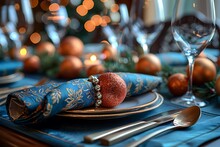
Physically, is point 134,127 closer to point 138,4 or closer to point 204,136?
point 204,136

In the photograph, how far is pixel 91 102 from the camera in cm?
61

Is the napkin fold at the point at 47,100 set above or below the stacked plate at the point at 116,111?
above

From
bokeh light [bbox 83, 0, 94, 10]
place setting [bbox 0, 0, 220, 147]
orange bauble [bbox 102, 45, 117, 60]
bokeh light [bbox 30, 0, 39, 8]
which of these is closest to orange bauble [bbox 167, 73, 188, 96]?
place setting [bbox 0, 0, 220, 147]

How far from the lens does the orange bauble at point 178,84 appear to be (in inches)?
31.5

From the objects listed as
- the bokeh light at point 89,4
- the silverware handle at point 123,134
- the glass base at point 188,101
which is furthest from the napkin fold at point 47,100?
the bokeh light at point 89,4

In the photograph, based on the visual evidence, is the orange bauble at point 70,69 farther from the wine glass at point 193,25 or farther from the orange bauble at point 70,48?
the wine glass at point 193,25

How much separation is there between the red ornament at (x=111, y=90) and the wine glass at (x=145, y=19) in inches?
13.8

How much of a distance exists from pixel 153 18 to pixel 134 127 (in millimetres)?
480

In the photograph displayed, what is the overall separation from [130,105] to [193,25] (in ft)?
0.72

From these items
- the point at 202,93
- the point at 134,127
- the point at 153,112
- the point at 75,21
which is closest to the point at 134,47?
the point at 202,93

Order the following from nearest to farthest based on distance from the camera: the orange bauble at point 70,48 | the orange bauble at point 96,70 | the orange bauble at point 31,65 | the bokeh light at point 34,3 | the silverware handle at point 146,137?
1. the silverware handle at point 146,137
2. the orange bauble at point 96,70
3. the orange bauble at point 31,65
4. the orange bauble at point 70,48
5. the bokeh light at point 34,3

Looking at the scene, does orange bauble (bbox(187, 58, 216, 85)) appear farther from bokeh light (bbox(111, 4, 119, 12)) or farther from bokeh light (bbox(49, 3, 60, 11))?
bokeh light (bbox(49, 3, 60, 11))

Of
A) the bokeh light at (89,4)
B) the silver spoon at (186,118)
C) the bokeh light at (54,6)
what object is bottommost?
the silver spoon at (186,118)

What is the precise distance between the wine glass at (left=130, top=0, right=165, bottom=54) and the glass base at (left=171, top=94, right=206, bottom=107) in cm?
26
